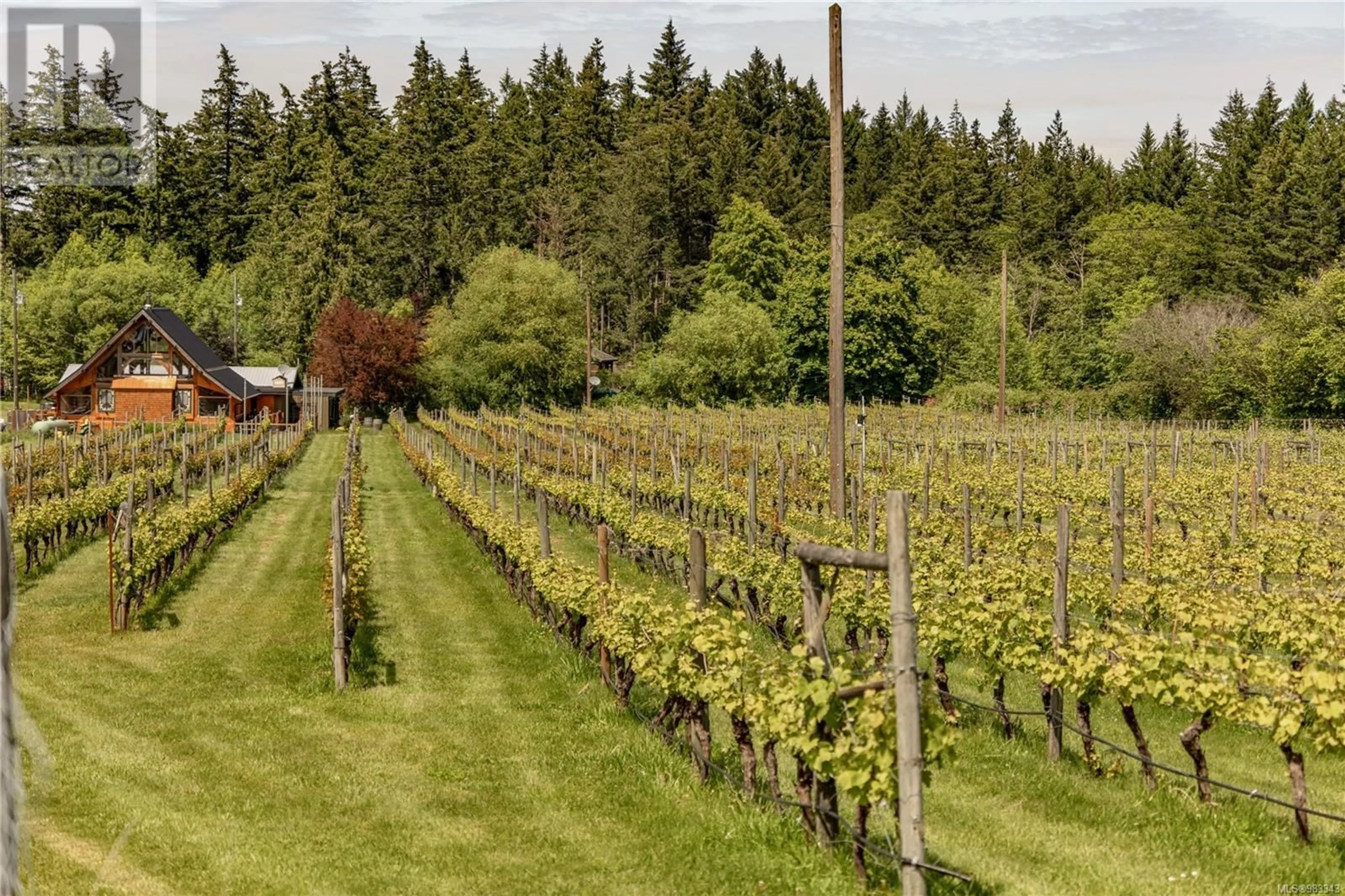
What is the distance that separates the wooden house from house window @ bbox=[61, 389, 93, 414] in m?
0.03

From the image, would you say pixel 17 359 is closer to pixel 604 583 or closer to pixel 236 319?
pixel 604 583

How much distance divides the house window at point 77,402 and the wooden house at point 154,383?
34 mm

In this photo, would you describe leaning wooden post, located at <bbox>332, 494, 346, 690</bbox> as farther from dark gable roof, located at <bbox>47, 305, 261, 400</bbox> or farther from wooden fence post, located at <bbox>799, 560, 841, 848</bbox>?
dark gable roof, located at <bbox>47, 305, 261, 400</bbox>

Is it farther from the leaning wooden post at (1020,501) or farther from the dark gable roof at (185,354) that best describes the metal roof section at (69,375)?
the leaning wooden post at (1020,501)

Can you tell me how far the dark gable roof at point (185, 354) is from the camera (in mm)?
60312

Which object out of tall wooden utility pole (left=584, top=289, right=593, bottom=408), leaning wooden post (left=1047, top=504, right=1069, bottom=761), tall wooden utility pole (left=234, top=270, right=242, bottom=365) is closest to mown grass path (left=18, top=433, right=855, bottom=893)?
leaning wooden post (left=1047, top=504, right=1069, bottom=761)

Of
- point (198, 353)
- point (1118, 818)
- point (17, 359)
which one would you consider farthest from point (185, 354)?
point (1118, 818)

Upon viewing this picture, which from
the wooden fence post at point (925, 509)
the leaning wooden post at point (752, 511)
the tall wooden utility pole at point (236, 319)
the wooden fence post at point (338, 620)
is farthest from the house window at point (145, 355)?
the wooden fence post at point (338, 620)

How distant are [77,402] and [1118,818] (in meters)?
63.3

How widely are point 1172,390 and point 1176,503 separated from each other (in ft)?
135

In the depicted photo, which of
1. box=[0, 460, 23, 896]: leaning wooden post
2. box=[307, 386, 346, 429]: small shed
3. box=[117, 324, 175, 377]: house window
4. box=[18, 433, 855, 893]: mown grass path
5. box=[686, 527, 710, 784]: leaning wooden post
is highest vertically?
box=[117, 324, 175, 377]: house window

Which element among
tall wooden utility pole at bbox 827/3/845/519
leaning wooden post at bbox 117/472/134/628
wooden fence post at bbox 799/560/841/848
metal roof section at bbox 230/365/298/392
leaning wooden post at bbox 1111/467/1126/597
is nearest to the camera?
wooden fence post at bbox 799/560/841/848

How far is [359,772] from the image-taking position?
977cm

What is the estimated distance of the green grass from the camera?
730 centimetres
